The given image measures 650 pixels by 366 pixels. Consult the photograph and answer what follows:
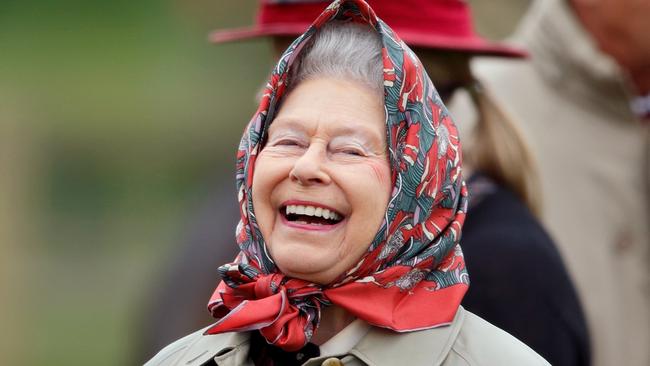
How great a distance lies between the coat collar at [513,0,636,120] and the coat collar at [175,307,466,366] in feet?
7.30

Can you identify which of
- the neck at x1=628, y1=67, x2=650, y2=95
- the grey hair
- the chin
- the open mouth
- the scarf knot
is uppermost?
the grey hair

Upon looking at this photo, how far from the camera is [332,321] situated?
10.0 feet

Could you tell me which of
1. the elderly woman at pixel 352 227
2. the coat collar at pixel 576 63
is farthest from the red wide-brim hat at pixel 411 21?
the elderly woman at pixel 352 227

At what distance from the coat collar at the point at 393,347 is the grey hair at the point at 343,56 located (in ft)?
1.72

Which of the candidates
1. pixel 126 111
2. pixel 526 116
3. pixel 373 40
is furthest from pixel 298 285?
pixel 126 111

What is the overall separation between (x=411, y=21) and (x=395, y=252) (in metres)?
1.39

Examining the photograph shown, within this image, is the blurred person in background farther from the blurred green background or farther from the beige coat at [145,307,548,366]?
the blurred green background

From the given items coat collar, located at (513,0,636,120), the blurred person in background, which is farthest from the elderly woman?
coat collar, located at (513,0,636,120)

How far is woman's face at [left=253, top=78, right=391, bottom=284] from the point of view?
9.70 ft

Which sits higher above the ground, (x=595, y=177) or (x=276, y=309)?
(x=276, y=309)

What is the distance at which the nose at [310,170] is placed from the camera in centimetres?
295

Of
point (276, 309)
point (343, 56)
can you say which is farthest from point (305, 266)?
point (343, 56)

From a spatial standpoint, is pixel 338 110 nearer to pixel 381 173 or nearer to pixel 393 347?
pixel 381 173

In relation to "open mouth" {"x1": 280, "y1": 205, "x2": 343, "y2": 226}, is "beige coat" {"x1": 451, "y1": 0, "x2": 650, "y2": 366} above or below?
below
